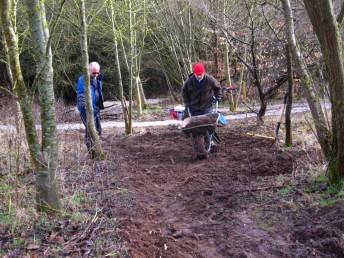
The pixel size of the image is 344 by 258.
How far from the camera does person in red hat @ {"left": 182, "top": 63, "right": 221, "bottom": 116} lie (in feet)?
30.6

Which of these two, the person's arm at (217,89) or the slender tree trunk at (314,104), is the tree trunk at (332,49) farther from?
the person's arm at (217,89)

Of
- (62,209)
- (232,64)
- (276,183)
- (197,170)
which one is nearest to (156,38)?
(232,64)

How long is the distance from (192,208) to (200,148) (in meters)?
2.93

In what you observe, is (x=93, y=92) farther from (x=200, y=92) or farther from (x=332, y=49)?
(x=332, y=49)

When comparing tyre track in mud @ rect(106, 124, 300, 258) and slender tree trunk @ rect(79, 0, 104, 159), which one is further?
slender tree trunk @ rect(79, 0, 104, 159)

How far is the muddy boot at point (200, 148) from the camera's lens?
8.82 metres

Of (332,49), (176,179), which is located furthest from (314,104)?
(176,179)

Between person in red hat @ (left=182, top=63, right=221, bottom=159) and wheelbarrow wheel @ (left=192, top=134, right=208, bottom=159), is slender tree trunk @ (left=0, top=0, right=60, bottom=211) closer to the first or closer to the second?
wheelbarrow wheel @ (left=192, top=134, right=208, bottom=159)

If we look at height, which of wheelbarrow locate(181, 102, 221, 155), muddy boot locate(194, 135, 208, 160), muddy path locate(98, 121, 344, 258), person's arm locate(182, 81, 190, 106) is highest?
person's arm locate(182, 81, 190, 106)

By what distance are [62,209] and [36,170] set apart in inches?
21.1

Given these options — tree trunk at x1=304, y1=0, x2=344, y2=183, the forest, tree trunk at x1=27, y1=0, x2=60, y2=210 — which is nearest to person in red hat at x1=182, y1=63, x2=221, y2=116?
the forest

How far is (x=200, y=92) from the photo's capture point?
367 inches

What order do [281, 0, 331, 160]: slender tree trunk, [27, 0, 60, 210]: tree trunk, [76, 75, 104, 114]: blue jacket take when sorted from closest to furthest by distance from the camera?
[27, 0, 60, 210]: tree trunk < [281, 0, 331, 160]: slender tree trunk < [76, 75, 104, 114]: blue jacket

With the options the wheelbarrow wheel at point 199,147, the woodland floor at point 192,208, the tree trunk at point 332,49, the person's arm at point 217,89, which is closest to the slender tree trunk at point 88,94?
the woodland floor at point 192,208
